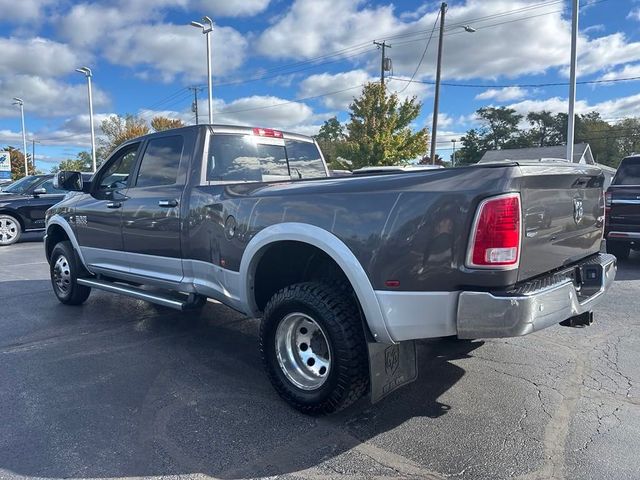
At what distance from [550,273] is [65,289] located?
5.58m

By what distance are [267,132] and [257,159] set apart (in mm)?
372

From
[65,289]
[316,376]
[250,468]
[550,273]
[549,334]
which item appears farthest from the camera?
[65,289]

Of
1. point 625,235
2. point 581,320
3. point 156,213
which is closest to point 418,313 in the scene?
point 581,320

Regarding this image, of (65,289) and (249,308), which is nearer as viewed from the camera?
(249,308)

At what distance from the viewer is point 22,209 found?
41.9 feet

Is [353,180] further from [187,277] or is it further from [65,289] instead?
[65,289]

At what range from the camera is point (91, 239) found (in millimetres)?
5695

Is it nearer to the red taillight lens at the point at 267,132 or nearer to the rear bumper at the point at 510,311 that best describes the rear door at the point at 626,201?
the red taillight lens at the point at 267,132

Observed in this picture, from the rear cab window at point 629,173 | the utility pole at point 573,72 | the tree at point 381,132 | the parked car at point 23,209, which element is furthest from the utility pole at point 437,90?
the parked car at point 23,209

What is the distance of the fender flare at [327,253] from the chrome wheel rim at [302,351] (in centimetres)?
48

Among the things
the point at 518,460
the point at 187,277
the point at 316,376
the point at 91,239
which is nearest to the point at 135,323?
the point at 91,239

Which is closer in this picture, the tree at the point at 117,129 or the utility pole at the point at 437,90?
the utility pole at the point at 437,90

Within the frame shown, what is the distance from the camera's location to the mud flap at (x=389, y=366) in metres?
3.00

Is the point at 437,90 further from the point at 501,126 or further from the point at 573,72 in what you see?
the point at 501,126
